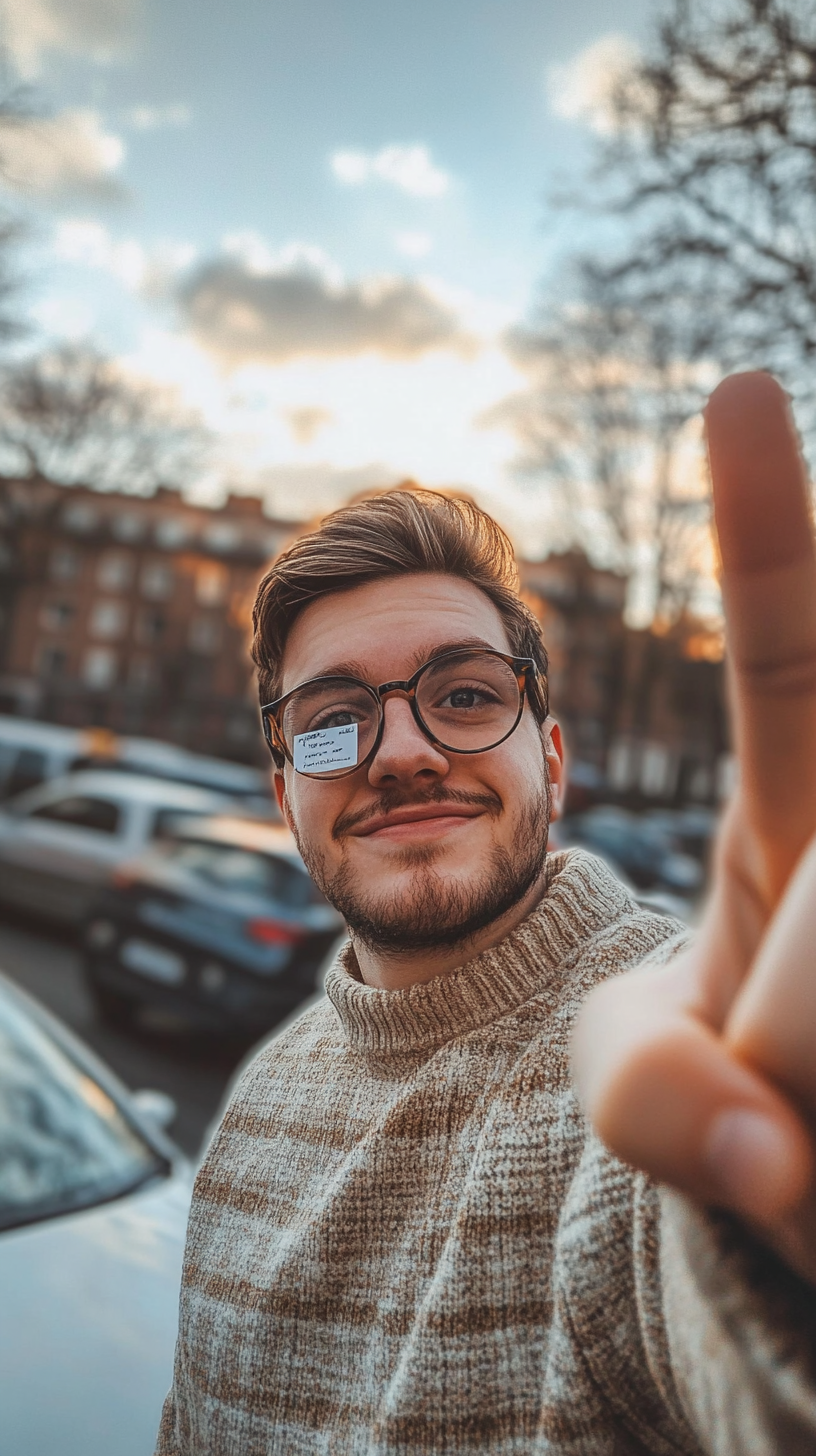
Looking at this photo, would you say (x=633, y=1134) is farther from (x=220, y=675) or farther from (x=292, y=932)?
(x=220, y=675)

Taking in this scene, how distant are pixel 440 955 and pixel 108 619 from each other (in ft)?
182

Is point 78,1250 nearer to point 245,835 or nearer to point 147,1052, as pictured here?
point 147,1052

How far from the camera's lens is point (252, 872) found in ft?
23.9

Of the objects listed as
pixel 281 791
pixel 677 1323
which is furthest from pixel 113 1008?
pixel 677 1323

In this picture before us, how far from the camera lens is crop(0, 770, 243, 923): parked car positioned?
33.1 ft

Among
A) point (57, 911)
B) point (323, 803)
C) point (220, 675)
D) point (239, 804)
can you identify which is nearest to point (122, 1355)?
point (323, 803)

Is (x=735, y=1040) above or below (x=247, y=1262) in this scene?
above

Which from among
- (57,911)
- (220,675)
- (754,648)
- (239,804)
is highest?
(220,675)

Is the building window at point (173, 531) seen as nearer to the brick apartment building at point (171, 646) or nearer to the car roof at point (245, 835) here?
the brick apartment building at point (171, 646)

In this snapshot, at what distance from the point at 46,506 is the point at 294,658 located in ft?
94.6

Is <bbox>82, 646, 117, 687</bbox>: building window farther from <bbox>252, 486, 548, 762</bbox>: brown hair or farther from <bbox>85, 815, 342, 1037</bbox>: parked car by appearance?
<bbox>252, 486, 548, 762</bbox>: brown hair

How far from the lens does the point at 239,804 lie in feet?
47.2

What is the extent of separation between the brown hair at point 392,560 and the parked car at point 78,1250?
1550 mm

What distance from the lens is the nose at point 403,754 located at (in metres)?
1.34
